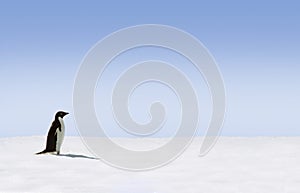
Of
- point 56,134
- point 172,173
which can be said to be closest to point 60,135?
point 56,134

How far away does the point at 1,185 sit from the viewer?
7953 mm

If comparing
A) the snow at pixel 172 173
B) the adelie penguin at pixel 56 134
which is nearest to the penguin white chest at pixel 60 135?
the adelie penguin at pixel 56 134

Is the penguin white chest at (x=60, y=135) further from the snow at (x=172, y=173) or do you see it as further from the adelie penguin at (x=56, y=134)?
the snow at (x=172, y=173)

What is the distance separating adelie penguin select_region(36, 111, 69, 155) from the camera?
12727 millimetres

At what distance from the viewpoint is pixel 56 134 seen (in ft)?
42.2

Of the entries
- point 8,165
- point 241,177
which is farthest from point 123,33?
point 241,177

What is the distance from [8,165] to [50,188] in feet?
10.5

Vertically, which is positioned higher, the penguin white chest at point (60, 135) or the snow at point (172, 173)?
the penguin white chest at point (60, 135)

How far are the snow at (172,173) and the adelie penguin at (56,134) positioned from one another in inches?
19.9

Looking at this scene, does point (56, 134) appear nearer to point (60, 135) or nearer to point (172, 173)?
point (60, 135)

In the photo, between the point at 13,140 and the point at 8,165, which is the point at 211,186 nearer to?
the point at 8,165

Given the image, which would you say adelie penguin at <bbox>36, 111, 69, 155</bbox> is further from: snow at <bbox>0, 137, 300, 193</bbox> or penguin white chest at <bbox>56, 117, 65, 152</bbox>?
snow at <bbox>0, 137, 300, 193</bbox>

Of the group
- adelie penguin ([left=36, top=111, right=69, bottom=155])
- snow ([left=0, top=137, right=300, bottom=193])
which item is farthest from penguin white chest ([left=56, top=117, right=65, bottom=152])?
snow ([left=0, top=137, right=300, bottom=193])

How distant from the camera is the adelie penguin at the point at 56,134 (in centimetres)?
1273
